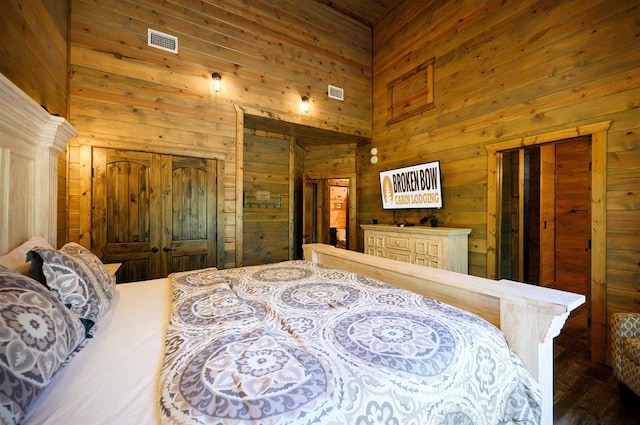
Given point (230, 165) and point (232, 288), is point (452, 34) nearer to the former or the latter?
point (230, 165)

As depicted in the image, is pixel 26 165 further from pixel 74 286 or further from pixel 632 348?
pixel 632 348

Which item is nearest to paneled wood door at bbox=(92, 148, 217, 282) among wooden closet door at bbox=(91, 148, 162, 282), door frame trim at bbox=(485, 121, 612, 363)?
wooden closet door at bbox=(91, 148, 162, 282)

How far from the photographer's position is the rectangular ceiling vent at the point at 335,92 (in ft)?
13.9

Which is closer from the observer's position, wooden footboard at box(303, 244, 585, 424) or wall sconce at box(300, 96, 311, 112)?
wooden footboard at box(303, 244, 585, 424)

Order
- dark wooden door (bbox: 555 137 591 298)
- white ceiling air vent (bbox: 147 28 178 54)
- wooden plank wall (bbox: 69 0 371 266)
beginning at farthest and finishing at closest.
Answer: dark wooden door (bbox: 555 137 591 298)
white ceiling air vent (bbox: 147 28 178 54)
wooden plank wall (bbox: 69 0 371 266)

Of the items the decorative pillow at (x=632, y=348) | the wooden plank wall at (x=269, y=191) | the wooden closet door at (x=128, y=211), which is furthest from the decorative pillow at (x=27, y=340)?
the wooden plank wall at (x=269, y=191)

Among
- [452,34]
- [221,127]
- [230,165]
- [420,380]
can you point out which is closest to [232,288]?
[420,380]

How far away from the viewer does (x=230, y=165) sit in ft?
11.5

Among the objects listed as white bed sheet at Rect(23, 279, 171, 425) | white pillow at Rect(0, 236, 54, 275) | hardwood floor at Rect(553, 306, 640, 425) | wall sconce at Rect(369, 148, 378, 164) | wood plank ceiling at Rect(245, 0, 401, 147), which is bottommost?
hardwood floor at Rect(553, 306, 640, 425)

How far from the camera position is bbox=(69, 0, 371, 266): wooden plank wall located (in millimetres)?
2801

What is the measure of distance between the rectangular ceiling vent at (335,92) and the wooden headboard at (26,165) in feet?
10.8

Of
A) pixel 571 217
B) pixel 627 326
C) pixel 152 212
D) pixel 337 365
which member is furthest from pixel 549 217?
pixel 152 212

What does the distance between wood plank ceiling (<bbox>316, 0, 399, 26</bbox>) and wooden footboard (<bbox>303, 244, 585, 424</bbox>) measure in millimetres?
4555

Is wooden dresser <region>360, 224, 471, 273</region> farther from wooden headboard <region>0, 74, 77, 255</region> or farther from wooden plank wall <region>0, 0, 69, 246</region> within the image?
wooden plank wall <region>0, 0, 69, 246</region>
